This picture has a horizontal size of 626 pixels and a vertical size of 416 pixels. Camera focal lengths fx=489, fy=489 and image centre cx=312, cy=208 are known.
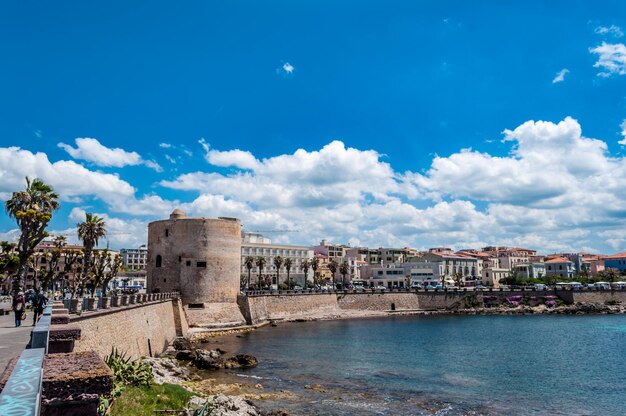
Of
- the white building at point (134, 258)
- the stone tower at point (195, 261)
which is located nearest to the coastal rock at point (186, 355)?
the stone tower at point (195, 261)

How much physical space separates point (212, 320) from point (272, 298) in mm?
13447

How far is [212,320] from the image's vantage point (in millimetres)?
49469

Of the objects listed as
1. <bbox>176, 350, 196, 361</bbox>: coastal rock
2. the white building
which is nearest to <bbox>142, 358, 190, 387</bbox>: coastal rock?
<bbox>176, 350, 196, 361</bbox>: coastal rock

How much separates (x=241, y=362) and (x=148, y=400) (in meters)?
15.8

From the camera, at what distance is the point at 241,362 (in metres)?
31.1

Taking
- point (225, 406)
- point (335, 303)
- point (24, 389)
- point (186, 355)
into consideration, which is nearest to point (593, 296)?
point (335, 303)

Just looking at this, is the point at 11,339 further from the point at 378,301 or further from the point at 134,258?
the point at 134,258

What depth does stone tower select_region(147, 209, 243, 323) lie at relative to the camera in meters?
49.6

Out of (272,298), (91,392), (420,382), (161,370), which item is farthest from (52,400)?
(272,298)

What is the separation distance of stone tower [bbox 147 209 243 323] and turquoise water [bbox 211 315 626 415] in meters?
6.44

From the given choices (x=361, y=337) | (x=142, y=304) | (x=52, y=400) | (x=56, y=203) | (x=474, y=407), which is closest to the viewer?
(x=52, y=400)

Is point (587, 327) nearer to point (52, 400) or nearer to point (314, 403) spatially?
point (314, 403)

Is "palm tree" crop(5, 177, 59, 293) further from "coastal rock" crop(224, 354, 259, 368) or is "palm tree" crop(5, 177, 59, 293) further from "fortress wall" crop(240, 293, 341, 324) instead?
"fortress wall" crop(240, 293, 341, 324)

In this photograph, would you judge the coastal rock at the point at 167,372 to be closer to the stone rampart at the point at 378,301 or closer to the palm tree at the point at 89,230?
the palm tree at the point at 89,230
